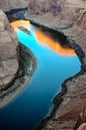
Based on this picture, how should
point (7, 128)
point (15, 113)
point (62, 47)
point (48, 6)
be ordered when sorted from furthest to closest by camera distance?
point (48, 6)
point (62, 47)
point (15, 113)
point (7, 128)

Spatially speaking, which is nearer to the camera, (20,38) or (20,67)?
(20,67)

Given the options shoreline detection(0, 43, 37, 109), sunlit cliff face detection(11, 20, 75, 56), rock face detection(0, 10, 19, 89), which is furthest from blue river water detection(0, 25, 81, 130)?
rock face detection(0, 10, 19, 89)

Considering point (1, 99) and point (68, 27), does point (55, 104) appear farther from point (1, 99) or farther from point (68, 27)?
point (68, 27)

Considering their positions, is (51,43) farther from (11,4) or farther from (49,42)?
(11,4)

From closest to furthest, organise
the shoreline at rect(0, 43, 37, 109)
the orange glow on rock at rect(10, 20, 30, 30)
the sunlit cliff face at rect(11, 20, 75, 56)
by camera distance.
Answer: the shoreline at rect(0, 43, 37, 109), the sunlit cliff face at rect(11, 20, 75, 56), the orange glow on rock at rect(10, 20, 30, 30)

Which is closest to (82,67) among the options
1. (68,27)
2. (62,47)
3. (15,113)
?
(62,47)

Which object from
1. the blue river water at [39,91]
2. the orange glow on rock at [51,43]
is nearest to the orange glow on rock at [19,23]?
the orange glow on rock at [51,43]

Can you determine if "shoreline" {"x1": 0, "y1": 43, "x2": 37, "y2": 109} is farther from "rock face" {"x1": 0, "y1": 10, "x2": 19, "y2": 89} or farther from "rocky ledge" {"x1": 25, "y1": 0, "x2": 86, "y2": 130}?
"rocky ledge" {"x1": 25, "y1": 0, "x2": 86, "y2": 130}
